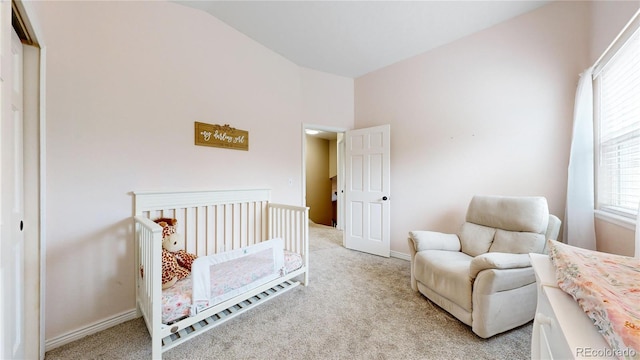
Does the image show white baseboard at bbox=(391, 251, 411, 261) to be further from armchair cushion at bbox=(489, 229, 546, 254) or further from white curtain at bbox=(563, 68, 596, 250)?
white curtain at bbox=(563, 68, 596, 250)

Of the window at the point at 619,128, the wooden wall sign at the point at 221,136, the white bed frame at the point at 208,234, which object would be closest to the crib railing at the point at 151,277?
the white bed frame at the point at 208,234

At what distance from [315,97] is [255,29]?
3.93 feet

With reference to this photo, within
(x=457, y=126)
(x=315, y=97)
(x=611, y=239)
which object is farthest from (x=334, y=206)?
(x=611, y=239)

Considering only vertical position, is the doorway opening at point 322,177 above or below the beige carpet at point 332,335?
above

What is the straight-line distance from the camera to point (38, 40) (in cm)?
131

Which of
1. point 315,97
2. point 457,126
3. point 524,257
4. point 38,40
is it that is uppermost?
point 315,97

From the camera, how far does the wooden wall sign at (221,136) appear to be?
2.15m

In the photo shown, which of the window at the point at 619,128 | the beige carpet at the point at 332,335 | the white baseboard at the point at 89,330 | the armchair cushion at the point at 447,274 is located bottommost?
the beige carpet at the point at 332,335

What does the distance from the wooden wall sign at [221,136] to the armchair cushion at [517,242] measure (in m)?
2.67

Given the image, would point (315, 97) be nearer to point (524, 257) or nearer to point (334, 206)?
point (524, 257)

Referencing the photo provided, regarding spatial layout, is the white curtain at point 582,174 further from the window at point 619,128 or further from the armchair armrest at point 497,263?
the armchair armrest at point 497,263

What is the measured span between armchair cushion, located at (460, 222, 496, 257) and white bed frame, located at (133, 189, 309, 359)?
5.20 feet

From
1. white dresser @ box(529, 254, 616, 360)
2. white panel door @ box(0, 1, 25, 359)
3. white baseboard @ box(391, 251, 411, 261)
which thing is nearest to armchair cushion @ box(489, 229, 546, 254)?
white baseboard @ box(391, 251, 411, 261)

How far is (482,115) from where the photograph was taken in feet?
8.23
